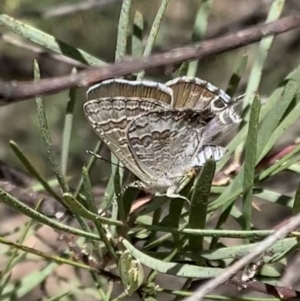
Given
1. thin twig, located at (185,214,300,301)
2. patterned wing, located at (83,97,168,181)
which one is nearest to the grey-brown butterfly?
patterned wing, located at (83,97,168,181)

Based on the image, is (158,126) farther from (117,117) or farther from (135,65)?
(135,65)

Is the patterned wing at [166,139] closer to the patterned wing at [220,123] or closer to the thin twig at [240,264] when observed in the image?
the patterned wing at [220,123]

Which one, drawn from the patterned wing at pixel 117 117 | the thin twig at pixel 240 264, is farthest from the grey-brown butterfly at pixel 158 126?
the thin twig at pixel 240 264

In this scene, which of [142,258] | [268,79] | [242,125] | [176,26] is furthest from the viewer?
[176,26]

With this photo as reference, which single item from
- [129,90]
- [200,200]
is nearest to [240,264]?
[200,200]

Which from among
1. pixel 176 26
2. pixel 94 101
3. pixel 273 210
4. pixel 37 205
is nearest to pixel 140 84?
pixel 94 101

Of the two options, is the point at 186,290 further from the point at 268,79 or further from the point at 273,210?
the point at 273,210

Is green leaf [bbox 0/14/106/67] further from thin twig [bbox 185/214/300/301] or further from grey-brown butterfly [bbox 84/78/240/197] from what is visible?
thin twig [bbox 185/214/300/301]
